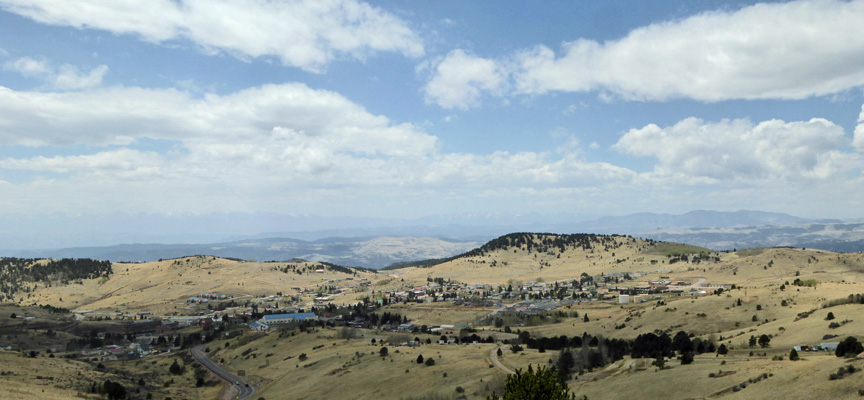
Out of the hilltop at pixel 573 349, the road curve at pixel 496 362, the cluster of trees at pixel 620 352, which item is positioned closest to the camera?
the hilltop at pixel 573 349

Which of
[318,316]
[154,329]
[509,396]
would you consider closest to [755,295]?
[509,396]

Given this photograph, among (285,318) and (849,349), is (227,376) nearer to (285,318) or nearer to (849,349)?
(285,318)

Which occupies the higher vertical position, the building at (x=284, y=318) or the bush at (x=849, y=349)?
the bush at (x=849, y=349)

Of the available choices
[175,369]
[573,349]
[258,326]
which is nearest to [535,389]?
[573,349]

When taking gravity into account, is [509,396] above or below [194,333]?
above

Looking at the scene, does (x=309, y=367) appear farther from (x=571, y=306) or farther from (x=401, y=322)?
(x=571, y=306)

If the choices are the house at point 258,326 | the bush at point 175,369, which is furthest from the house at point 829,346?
the house at point 258,326

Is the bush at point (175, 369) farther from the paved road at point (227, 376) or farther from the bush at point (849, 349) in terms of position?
the bush at point (849, 349)

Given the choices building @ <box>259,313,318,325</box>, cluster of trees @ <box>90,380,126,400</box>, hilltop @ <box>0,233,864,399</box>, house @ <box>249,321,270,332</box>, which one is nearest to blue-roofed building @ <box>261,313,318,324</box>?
building @ <box>259,313,318,325</box>

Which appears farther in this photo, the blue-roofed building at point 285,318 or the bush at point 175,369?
the blue-roofed building at point 285,318
